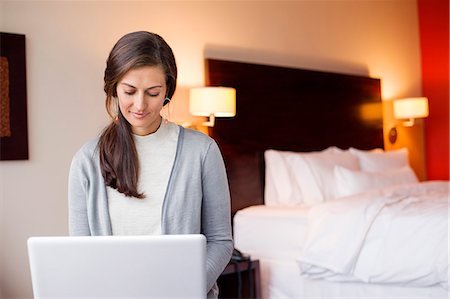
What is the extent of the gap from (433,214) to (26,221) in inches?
→ 81.9

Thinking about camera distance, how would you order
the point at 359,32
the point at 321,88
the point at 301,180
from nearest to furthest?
the point at 301,180, the point at 321,88, the point at 359,32

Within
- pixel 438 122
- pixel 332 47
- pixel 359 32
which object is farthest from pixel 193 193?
pixel 438 122

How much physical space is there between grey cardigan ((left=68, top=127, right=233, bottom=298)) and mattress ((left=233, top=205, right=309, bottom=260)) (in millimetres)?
1997

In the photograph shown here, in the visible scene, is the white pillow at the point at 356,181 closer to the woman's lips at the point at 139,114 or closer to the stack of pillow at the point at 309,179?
the stack of pillow at the point at 309,179

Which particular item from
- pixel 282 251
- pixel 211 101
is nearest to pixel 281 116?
pixel 211 101

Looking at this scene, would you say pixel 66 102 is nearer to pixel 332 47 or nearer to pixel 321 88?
pixel 321 88

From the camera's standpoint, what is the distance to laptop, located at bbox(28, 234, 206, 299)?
1.08 meters

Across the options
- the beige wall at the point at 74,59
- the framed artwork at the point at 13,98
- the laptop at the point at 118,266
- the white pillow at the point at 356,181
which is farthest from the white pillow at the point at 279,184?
the laptop at the point at 118,266

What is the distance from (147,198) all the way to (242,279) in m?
2.03

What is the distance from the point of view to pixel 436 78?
5707 millimetres

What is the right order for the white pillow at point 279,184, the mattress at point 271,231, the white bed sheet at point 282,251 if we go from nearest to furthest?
the white bed sheet at point 282,251 < the mattress at point 271,231 < the white pillow at point 279,184

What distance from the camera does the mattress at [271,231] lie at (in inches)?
133

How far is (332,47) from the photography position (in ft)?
15.4

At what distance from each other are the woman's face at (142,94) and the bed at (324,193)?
1846 mm
